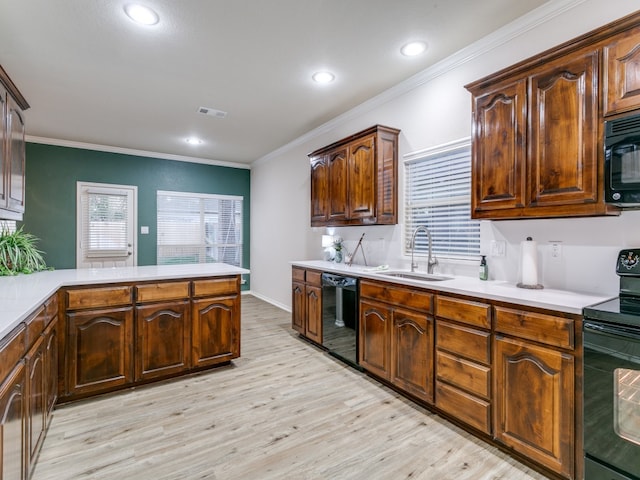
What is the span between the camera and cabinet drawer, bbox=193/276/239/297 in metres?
2.96

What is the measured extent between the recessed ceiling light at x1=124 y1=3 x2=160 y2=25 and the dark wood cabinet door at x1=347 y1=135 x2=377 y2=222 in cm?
204

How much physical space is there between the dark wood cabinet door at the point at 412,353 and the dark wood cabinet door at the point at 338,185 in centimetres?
149

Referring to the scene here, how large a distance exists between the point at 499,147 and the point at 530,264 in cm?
82

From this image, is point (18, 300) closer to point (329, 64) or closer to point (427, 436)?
point (427, 436)

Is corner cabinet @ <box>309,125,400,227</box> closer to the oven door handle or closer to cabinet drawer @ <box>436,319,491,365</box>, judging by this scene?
cabinet drawer @ <box>436,319,491,365</box>

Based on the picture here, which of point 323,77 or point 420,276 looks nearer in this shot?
point 420,276

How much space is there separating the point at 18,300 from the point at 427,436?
102 inches

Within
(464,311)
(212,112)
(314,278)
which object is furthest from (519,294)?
(212,112)

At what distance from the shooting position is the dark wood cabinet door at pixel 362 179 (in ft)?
10.8

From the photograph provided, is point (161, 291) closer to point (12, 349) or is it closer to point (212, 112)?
point (12, 349)

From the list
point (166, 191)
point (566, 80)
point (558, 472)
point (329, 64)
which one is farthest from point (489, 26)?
point (166, 191)

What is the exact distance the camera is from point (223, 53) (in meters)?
2.71

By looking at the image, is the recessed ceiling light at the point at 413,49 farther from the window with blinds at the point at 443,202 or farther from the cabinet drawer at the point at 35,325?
the cabinet drawer at the point at 35,325

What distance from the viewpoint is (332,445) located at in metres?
2.04
